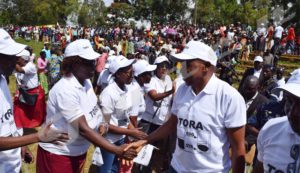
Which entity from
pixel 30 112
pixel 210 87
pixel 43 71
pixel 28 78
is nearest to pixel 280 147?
pixel 210 87

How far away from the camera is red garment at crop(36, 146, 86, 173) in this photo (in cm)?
332

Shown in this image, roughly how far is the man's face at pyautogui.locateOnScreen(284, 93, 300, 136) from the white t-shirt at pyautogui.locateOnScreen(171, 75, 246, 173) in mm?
731

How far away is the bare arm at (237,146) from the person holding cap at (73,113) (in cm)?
108

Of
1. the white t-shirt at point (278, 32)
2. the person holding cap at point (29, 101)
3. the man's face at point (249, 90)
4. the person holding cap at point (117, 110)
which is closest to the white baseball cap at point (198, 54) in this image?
the person holding cap at point (117, 110)

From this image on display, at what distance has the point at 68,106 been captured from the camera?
3133mm

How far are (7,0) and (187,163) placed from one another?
56233mm

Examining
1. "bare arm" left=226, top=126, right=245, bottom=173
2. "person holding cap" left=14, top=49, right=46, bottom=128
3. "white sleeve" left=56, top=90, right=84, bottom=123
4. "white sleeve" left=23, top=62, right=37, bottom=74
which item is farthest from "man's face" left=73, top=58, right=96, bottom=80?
"white sleeve" left=23, top=62, right=37, bottom=74

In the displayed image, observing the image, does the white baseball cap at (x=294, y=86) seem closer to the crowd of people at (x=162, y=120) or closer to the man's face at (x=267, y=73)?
the crowd of people at (x=162, y=120)

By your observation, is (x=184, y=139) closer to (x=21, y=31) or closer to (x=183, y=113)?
(x=183, y=113)

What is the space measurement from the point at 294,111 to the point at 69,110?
1.80m

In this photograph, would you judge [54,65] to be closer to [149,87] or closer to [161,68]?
[161,68]

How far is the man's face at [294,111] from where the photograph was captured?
1987 millimetres

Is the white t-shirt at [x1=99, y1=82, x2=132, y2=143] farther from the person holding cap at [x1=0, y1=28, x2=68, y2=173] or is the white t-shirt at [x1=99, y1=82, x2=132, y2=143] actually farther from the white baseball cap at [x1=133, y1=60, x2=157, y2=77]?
the person holding cap at [x1=0, y1=28, x2=68, y2=173]

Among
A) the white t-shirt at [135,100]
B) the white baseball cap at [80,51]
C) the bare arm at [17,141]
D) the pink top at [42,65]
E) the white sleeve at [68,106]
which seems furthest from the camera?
the pink top at [42,65]
